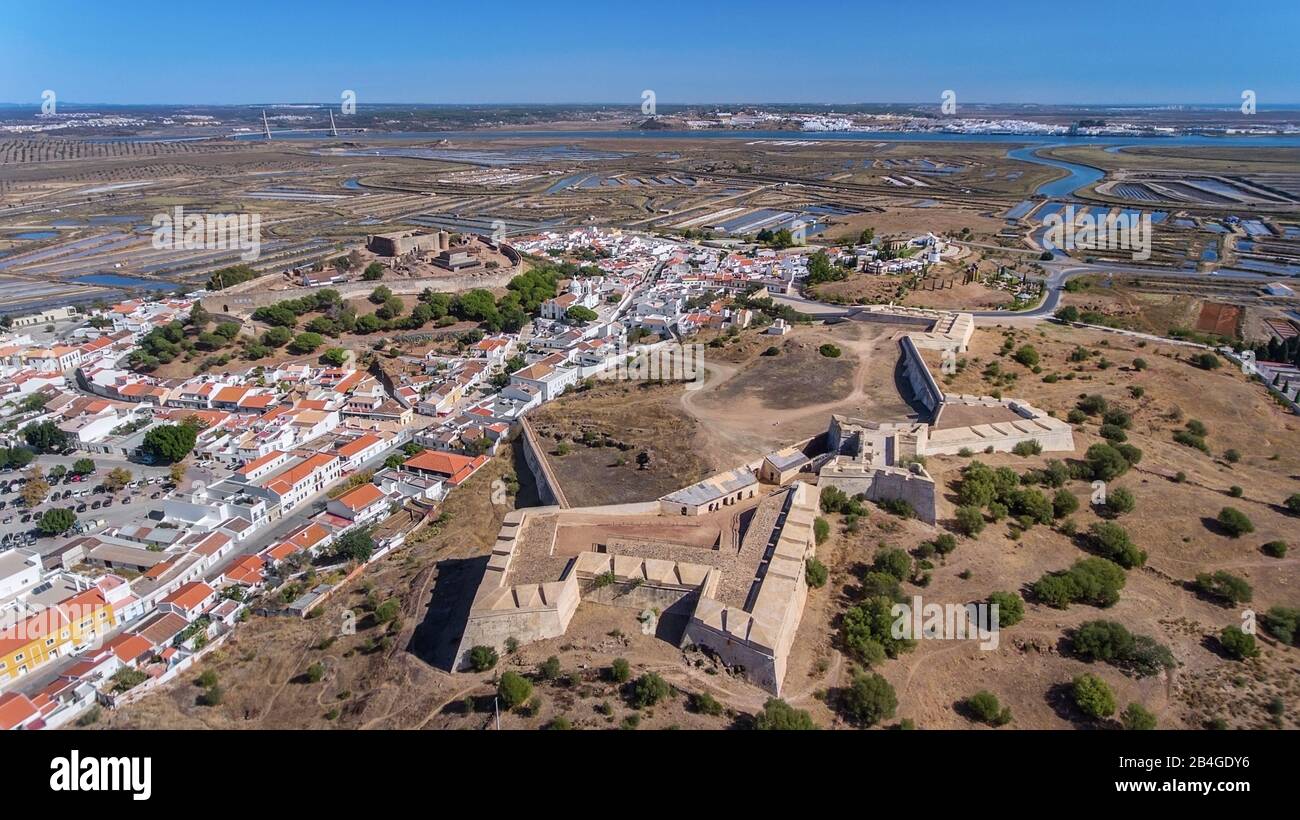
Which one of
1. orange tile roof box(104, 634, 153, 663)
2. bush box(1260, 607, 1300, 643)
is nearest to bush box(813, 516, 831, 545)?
bush box(1260, 607, 1300, 643)

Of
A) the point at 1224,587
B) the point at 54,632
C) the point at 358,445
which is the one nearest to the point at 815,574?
the point at 1224,587

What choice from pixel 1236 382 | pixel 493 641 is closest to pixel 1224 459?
Answer: pixel 1236 382

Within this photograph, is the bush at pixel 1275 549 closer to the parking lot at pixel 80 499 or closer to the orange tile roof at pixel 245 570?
the orange tile roof at pixel 245 570

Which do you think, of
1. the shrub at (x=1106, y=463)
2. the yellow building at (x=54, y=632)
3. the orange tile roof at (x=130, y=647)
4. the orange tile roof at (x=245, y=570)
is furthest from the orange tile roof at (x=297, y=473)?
the shrub at (x=1106, y=463)

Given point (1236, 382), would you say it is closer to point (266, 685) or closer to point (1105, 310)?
point (1105, 310)

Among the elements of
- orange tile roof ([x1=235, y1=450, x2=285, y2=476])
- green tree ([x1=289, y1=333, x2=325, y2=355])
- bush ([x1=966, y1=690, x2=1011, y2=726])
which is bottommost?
bush ([x1=966, y1=690, x2=1011, y2=726])

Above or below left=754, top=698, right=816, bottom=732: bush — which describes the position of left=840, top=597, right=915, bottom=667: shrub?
above

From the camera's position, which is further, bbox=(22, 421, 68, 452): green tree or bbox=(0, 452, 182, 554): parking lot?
bbox=(22, 421, 68, 452): green tree

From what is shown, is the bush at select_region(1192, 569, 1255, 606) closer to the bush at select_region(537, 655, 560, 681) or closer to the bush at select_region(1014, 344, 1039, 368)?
the bush at select_region(537, 655, 560, 681)

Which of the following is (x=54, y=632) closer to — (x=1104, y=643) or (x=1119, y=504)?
(x=1104, y=643)
